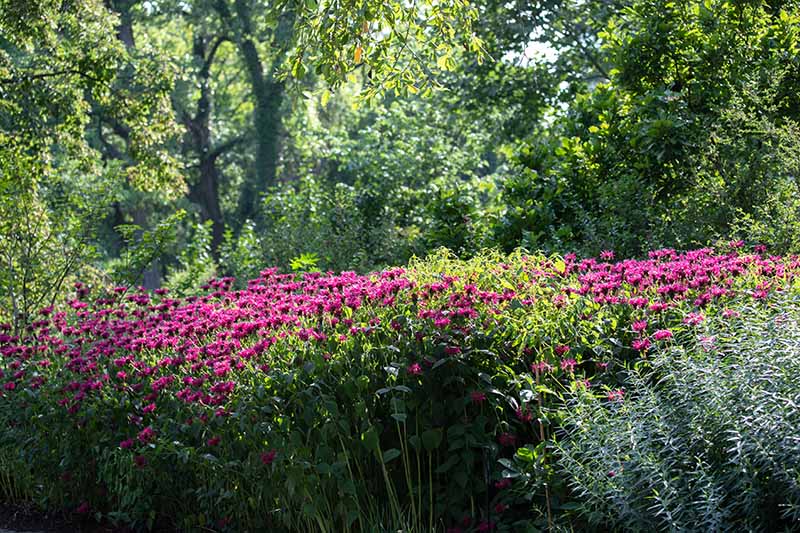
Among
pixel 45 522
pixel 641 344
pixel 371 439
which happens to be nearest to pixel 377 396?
pixel 371 439

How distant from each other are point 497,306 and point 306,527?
55.5 inches

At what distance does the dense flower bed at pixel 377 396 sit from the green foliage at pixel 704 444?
0.20 metres

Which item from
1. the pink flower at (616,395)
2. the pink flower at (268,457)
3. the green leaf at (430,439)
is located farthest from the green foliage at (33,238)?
the pink flower at (616,395)

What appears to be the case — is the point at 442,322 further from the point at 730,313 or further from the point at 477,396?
the point at 730,313

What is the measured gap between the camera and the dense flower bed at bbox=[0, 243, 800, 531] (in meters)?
3.94

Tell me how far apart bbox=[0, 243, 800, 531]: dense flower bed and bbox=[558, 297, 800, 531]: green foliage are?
0.20m

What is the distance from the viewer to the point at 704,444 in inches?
128

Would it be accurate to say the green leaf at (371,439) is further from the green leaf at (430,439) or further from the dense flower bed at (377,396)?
the green leaf at (430,439)

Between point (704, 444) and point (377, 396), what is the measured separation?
1.49m

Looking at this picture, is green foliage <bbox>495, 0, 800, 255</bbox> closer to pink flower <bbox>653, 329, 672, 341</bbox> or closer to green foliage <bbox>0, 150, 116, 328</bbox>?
pink flower <bbox>653, 329, 672, 341</bbox>

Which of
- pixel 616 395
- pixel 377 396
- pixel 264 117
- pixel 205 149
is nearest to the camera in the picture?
pixel 616 395

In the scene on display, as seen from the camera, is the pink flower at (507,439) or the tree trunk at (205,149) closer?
the pink flower at (507,439)

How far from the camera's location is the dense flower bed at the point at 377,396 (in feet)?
12.9

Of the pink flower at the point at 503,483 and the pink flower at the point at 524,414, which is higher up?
the pink flower at the point at 524,414
